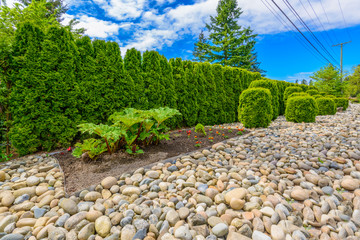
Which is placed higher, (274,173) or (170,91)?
(170,91)

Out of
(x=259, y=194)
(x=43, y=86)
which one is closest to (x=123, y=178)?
(x=259, y=194)

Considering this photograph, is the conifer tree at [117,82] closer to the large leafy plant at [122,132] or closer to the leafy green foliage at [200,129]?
the large leafy plant at [122,132]

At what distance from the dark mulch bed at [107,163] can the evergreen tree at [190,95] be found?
220 cm

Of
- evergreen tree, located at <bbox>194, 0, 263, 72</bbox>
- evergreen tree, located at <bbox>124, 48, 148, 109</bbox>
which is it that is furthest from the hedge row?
evergreen tree, located at <bbox>194, 0, 263, 72</bbox>

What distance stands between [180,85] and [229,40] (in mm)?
13356

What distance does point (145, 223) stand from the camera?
1391 millimetres

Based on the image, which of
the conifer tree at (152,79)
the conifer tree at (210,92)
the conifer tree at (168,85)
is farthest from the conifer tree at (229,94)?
the conifer tree at (152,79)

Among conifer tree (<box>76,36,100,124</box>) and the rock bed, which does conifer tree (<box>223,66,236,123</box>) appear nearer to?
the rock bed

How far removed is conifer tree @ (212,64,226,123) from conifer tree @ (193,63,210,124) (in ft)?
2.08

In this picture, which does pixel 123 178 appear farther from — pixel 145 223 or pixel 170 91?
pixel 170 91

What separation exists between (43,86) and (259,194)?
3930mm

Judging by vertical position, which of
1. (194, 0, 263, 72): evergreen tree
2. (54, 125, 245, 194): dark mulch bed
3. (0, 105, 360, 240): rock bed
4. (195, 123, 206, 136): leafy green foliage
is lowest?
(0, 105, 360, 240): rock bed

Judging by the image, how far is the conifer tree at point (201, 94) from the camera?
5634 millimetres

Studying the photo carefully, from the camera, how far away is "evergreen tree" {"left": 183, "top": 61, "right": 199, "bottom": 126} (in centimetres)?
542
